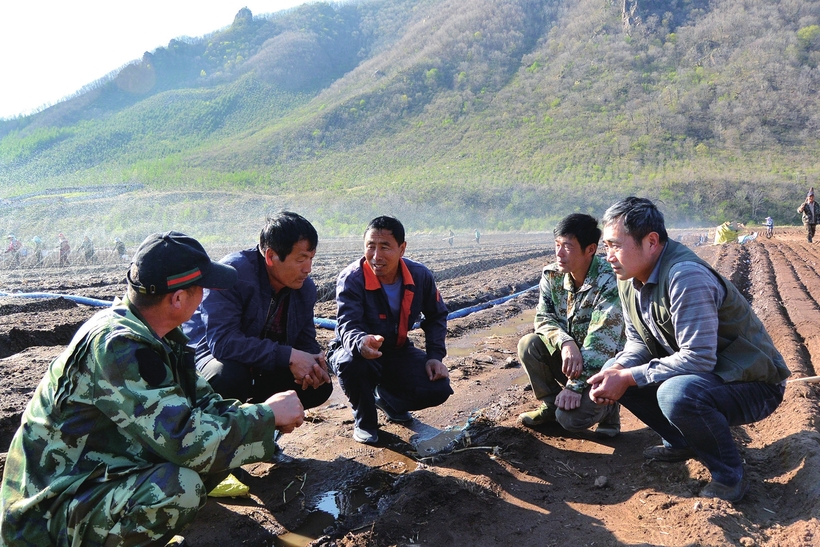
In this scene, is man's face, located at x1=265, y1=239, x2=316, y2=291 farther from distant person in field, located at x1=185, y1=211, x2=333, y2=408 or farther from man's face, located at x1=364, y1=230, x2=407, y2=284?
man's face, located at x1=364, y1=230, x2=407, y2=284

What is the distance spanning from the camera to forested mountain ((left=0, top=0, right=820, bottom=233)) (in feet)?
153

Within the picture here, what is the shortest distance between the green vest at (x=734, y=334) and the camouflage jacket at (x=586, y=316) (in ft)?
2.32

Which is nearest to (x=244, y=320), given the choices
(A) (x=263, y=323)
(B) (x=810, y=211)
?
(A) (x=263, y=323)

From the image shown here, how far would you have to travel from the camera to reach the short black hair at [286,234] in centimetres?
347

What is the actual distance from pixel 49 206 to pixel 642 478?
45.5m

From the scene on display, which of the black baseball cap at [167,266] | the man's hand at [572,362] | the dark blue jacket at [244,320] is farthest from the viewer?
the man's hand at [572,362]

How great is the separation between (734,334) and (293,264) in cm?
223

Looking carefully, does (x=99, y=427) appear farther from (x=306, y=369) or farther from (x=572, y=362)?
(x=572, y=362)

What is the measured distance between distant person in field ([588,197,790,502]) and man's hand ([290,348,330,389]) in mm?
1448

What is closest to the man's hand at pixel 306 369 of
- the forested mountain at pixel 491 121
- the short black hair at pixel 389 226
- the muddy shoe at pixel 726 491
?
the short black hair at pixel 389 226

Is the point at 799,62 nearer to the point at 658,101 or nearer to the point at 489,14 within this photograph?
the point at 658,101

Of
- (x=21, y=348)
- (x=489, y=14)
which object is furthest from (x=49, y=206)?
(x=489, y=14)

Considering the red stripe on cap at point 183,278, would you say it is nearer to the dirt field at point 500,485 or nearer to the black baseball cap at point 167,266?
the black baseball cap at point 167,266

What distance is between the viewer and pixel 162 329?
234 centimetres
